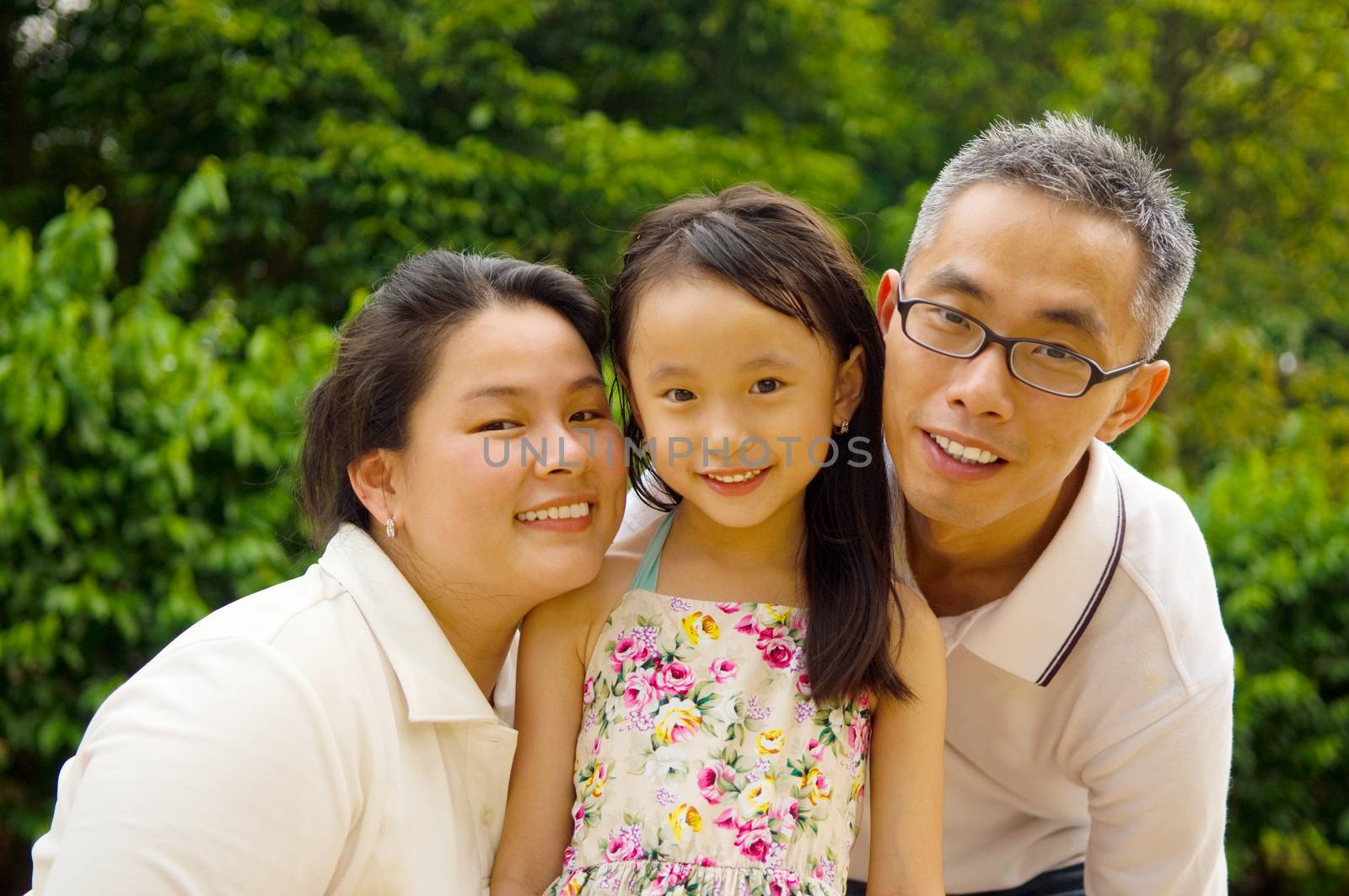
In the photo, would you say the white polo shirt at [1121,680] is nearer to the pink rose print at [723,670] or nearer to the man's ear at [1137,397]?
the man's ear at [1137,397]

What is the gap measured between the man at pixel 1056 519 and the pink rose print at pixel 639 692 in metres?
0.57

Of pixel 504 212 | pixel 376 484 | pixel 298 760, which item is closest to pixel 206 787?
pixel 298 760

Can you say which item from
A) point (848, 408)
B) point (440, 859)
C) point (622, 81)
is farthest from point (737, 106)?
point (440, 859)

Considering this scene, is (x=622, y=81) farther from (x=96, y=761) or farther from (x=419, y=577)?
(x=96, y=761)

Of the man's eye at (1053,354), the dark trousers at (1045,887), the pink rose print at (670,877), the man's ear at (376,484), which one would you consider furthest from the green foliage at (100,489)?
the man's eye at (1053,354)

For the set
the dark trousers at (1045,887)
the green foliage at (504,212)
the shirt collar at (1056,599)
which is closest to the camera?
the shirt collar at (1056,599)

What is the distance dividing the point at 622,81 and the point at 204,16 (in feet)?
8.19

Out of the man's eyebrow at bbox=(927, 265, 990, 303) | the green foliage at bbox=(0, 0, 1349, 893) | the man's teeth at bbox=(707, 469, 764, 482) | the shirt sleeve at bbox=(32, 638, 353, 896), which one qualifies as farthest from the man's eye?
the shirt sleeve at bbox=(32, 638, 353, 896)

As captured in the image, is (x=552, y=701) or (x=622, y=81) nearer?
(x=552, y=701)

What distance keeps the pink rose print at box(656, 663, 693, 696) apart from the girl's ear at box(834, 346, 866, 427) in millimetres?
510

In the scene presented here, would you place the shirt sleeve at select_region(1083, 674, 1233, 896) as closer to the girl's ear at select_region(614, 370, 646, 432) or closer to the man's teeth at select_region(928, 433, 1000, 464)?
the man's teeth at select_region(928, 433, 1000, 464)

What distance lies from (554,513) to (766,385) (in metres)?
0.42

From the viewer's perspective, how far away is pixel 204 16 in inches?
256

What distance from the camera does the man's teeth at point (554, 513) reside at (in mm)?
2131
